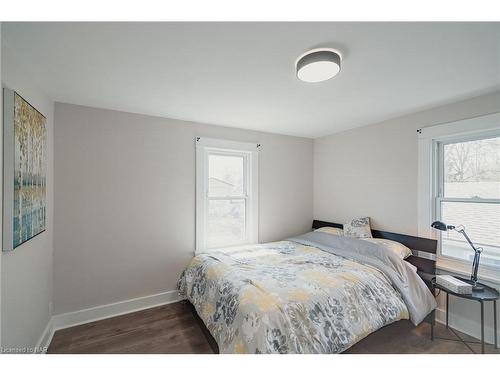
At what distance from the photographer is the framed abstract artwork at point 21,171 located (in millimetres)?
1295

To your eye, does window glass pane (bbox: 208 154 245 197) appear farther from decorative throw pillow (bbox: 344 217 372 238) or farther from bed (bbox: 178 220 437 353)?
decorative throw pillow (bbox: 344 217 372 238)

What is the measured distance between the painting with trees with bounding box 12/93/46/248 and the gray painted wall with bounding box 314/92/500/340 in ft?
11.8

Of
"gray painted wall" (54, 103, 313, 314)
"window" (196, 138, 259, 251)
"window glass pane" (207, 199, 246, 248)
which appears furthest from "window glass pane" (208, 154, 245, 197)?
"gray painted wall" (54, 103, 313, 314)

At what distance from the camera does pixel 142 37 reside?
1280mm

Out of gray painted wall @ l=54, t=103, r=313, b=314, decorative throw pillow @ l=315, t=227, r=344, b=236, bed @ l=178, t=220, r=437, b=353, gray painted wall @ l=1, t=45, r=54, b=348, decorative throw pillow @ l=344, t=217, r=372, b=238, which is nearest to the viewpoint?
gray painted wall @ l=1, t=45, r=54, b=348

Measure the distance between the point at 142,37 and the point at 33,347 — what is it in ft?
8.04

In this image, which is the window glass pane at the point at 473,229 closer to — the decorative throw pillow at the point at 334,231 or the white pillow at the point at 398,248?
the white pillow at the point at 398,248

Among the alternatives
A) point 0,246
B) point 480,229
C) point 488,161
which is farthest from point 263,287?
point 488,161

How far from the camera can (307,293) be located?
1.68 metres

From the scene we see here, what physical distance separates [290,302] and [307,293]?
0.61 ft

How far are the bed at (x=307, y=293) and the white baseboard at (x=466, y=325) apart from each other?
0.35 metres

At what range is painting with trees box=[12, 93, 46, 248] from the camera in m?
1.37
